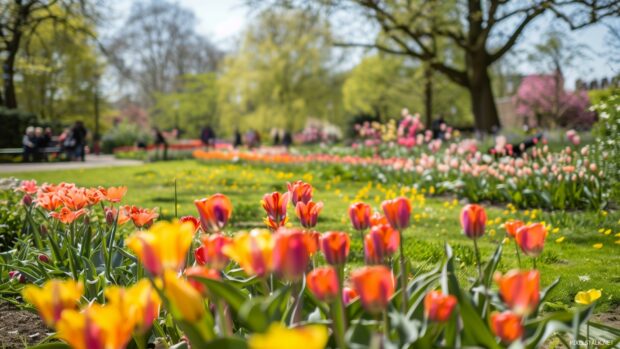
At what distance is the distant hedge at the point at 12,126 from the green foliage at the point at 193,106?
68.8 feet

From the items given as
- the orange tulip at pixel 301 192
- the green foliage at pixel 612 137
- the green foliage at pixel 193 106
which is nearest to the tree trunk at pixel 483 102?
the green foliage at pixel 612 137

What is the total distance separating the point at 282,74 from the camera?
109ft

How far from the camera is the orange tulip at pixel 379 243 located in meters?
1.50

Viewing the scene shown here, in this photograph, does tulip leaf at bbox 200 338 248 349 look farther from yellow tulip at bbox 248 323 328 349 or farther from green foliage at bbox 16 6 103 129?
green foliage at bbox 16 6 103 129

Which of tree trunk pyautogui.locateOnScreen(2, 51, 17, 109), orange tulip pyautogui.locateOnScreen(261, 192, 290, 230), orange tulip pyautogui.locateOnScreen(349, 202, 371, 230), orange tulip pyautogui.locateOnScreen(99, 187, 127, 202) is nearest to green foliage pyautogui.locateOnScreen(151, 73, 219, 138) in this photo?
tree trunk pyautogui.locateOnScreen(2, 51, 17, 109)

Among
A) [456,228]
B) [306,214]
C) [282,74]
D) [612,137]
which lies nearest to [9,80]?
[282,74]

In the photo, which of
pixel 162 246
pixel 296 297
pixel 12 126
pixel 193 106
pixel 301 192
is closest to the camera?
pixel 162 246

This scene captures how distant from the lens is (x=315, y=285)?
3.97 ft

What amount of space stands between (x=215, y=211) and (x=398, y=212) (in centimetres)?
50

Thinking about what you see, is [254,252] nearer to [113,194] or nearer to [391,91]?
[113,194]

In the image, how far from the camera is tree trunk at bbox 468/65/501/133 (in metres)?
18.7

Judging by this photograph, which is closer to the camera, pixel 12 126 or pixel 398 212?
pixel 398 212

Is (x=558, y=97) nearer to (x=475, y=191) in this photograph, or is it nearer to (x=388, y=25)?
(x=388, y=25)

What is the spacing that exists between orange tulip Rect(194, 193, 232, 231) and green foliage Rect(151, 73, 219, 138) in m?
42.8
